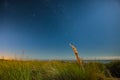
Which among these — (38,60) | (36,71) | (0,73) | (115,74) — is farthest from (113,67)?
(0,73)

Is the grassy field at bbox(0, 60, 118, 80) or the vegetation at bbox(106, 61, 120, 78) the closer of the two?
the grassy field at bbox(0, 60, 118, 80)

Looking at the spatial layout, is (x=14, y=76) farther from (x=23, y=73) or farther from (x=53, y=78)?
(x=53, y=78)

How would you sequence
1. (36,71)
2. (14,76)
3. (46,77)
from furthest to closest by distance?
(36,71) → (46,77) → (14,76)

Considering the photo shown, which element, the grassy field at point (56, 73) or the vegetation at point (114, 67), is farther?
the vegetation at point (114, 67)

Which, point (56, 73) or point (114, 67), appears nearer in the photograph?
point (56, 73)

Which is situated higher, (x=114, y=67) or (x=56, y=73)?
(x=114, y=67)

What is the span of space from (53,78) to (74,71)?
0.44 meters

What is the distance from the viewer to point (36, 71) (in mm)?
4859

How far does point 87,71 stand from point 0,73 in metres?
1.48

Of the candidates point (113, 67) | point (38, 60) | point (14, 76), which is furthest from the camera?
point (113, 67)

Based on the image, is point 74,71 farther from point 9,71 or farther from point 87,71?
point 9,71

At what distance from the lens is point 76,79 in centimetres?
408

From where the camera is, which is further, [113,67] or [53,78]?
[113,67]

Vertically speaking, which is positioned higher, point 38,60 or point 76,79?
point 38,60
